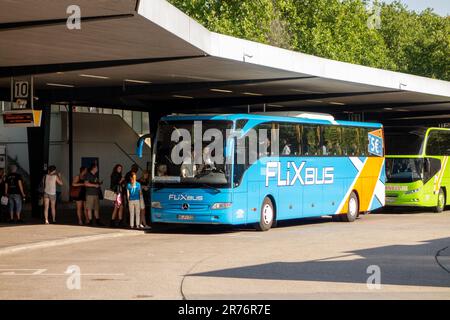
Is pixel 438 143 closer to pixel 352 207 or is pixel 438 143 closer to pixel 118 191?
pixel 352 207

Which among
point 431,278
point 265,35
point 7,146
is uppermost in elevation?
point 265,35

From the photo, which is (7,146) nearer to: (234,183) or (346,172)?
(346,172)

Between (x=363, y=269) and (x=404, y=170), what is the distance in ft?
67.6

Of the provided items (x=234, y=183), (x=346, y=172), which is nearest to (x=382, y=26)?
(x=346, y=172)

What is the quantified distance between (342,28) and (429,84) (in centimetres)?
5057

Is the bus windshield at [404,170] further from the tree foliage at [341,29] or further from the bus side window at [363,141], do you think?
the tree foliage at [341,29]

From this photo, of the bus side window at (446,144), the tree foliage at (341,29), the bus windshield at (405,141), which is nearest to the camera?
the bus windshield at (405,141)

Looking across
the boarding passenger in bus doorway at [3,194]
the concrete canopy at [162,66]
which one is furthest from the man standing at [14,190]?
the concrete canopy at [162,66]

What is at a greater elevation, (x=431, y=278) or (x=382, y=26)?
(x=382, y=26)

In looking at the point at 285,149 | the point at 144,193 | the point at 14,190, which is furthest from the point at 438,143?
the point at 14,190

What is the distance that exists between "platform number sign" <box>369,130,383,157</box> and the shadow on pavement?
1363 centimetres

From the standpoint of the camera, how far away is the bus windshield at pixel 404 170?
35.9 meters

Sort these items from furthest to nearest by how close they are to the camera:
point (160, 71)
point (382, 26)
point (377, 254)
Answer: point (382, 26)
point (160, 71)
point (377, 254)

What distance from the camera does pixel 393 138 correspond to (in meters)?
36.9
